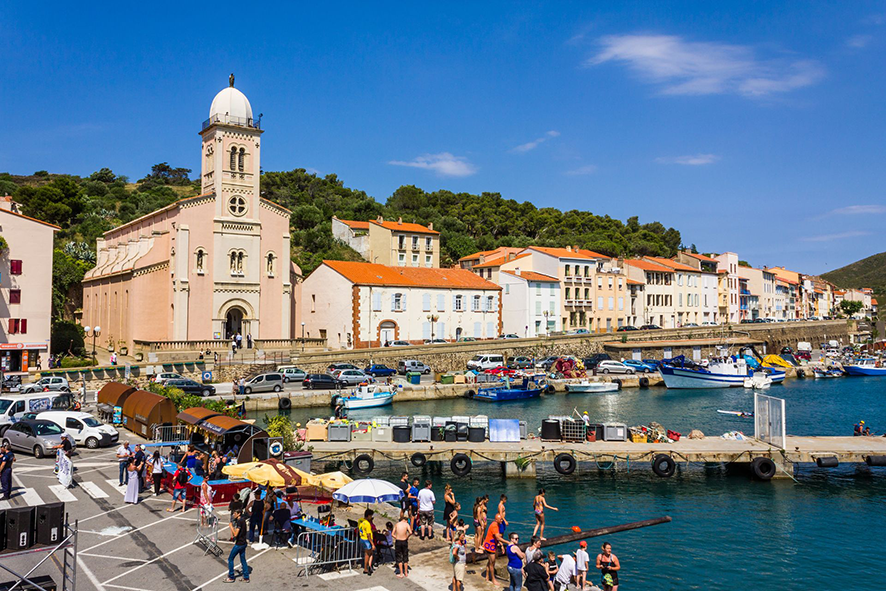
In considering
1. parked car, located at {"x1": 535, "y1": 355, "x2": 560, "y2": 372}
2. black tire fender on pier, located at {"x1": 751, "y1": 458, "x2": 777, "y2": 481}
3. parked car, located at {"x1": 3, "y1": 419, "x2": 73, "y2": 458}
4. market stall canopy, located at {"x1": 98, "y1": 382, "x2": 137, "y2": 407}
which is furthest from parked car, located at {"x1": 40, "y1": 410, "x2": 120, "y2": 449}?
parked car, located at {"x1": 535, "y1": 355, "x2": 560, "y2": 372}

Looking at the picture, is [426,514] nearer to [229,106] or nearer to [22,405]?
[22,405]

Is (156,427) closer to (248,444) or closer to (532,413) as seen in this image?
(248,444)

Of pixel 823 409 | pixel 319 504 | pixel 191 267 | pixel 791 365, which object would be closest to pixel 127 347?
pixel 191 267

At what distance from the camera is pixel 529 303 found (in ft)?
257

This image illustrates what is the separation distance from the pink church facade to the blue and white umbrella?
43522 mm

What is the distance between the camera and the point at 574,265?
84.2 metres

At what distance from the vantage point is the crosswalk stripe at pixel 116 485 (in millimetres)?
21469

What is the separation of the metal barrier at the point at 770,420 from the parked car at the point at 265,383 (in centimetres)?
3269

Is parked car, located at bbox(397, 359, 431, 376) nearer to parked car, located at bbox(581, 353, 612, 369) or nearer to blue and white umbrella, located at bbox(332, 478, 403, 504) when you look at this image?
parked car, located at bbox(581, 353, 612, 369)

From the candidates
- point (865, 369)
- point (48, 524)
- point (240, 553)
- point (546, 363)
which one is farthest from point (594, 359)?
point (48, 524)

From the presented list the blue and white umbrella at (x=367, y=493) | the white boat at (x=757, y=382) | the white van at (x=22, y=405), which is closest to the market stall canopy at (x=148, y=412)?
the white van at (x=22, y=405)

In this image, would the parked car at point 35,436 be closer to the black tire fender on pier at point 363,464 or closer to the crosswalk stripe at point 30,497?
the crosswalk stripe at point 30,497

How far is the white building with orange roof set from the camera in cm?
7831

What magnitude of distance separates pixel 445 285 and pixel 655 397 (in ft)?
81.7
